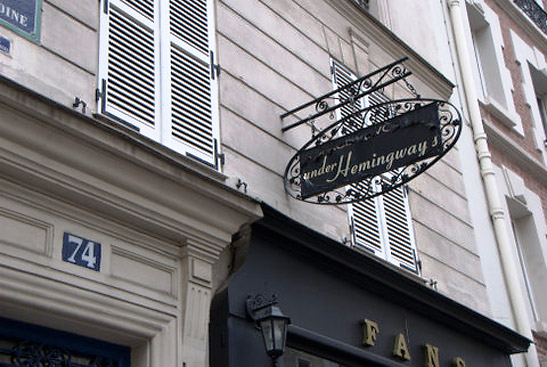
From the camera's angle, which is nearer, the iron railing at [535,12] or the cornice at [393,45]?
the cornice at [393,45]

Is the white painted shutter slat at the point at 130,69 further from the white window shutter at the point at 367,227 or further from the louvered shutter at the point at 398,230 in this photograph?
the louvered shutter at the point at 398,230

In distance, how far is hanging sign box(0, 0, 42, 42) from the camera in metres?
5.86

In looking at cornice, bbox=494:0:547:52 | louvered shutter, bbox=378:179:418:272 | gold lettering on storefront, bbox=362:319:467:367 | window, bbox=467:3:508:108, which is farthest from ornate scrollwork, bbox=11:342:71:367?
cornice, bbox=494:0:547:52

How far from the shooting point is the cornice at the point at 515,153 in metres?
13.0

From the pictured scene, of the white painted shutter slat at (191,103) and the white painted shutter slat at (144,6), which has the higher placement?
the white painted shutter slat at (144,6)

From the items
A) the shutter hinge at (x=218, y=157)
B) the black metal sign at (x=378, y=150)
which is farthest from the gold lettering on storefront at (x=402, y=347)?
the shutter hinge at (x=218, y=157)

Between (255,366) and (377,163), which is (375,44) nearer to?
(377,163)

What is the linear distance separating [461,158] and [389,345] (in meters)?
4.11

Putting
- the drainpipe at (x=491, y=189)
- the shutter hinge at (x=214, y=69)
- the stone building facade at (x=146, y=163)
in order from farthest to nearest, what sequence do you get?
the drainpipe at (x=491, y=189)
the shutter hinge at (x=214, y=69)
the stone building facade at (x=146, y=163)

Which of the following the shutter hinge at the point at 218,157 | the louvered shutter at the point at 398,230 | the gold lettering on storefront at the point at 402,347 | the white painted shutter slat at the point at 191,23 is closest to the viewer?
the shutter hinge at the point at 218,157

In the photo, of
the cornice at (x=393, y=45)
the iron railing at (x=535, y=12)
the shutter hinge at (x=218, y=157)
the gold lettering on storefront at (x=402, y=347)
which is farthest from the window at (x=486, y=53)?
the shutter hinge at (x=218, y=157)

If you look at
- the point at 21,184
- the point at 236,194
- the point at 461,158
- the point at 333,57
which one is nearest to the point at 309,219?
the point at 236,194

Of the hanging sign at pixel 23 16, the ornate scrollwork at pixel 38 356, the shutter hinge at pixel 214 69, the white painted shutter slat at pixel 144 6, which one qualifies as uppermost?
the white painted shutter slat at pixel 144 6

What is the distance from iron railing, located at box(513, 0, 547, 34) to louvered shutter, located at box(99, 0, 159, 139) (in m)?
11.2
